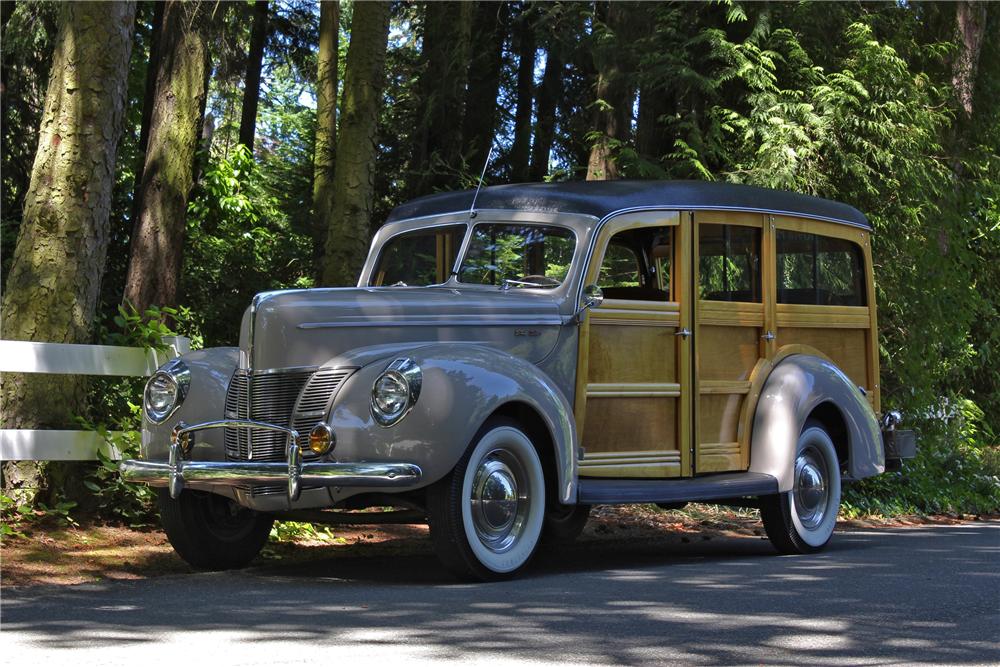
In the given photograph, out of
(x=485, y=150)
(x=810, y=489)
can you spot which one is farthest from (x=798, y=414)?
(x=485, y=150)

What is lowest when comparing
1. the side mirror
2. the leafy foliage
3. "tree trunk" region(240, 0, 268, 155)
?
the side mirror

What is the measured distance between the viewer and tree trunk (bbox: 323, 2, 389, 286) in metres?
13.1

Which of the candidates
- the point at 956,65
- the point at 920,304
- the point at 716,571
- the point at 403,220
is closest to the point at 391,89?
the point at 956,65

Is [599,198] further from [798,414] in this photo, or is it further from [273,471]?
[273,471]

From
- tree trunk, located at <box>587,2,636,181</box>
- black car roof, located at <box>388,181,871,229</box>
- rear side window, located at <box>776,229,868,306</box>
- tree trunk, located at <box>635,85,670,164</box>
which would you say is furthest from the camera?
tree trunk, located at <box>635,85,670,164</box>

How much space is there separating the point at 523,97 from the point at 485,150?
5.69 feet

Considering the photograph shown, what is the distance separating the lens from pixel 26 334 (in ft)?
29.8

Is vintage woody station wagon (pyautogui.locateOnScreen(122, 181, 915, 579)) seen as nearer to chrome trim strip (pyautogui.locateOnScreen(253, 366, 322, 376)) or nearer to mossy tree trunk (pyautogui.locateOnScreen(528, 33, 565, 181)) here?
chrome trim strip (pyautogui.locateOnScreen(253, 366, 322, 376))

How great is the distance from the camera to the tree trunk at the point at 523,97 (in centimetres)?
2242

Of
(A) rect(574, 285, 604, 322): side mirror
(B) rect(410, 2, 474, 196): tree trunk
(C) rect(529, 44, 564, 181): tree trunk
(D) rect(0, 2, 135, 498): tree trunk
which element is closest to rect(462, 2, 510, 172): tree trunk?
(B) rect(410, 2, 474, 196): tree trunk

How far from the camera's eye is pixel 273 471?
693 centimetres

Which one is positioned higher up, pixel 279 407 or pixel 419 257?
pixel 419 257

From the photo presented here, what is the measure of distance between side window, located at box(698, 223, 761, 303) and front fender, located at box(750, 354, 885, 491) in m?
0.61

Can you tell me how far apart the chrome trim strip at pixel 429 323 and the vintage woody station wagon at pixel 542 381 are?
1cm
